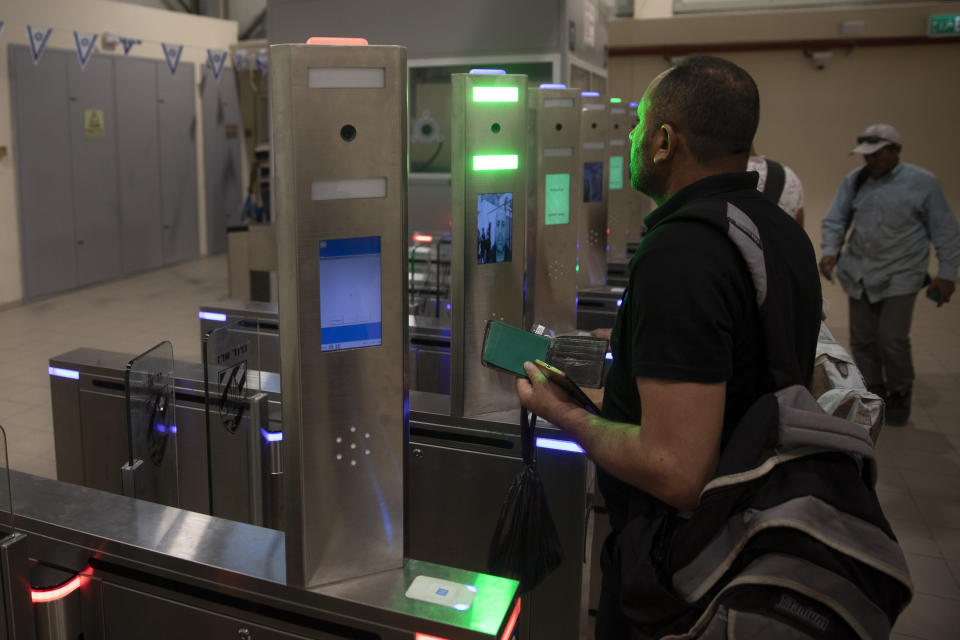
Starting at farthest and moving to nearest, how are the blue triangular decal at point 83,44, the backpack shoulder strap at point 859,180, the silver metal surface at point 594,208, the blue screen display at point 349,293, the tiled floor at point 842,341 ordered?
the blue triangular decal at point 83,44, the backpack shoulder strap at point 859,180, the silver metal surface at point 594,208, the tiled floor at point 842,341, the blue screen display at point 349,293

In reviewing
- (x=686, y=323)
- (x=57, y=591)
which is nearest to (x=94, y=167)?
(x=57, y=591)

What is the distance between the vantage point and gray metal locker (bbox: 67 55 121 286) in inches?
306

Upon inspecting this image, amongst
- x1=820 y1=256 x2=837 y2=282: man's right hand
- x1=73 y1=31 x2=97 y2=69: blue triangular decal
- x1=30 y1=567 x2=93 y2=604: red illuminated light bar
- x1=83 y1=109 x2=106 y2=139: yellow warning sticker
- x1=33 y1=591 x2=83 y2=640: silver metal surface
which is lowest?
x1=33 y1=591 x2=83 y2=640: silver metal surface

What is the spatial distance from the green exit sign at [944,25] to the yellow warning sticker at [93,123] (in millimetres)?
8540

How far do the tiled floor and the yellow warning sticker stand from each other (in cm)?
150

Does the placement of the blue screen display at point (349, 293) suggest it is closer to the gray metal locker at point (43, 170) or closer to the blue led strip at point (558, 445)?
the blue led strip at point (558, 445)

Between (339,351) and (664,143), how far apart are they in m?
0.63

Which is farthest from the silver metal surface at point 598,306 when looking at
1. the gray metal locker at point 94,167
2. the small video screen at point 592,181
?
the gray metal locker at point 94,167

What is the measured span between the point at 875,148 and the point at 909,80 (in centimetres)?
553

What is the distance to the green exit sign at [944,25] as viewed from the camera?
8328 mm

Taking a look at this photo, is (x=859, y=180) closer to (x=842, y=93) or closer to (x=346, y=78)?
(x=346, y=78)

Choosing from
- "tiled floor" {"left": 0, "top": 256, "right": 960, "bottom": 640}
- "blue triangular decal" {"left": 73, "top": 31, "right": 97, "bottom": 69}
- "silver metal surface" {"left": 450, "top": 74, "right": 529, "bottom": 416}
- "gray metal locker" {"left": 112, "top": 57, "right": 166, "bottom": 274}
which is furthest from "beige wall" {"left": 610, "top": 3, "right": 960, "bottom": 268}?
"silver metal surface" {"left": 450, "top": 74, "right": 529, "bottom": 416}

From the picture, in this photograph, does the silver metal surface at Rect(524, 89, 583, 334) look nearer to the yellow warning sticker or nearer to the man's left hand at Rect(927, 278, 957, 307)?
the man's left hand at Rect(927, 278, 957, 307)

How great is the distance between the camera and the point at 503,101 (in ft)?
7.29
